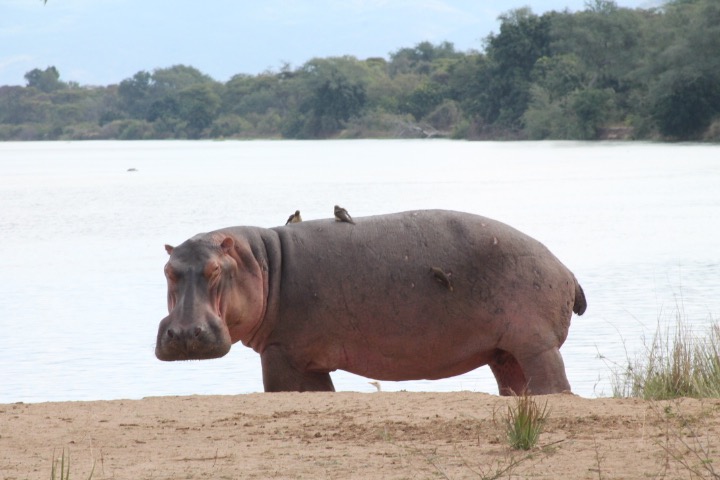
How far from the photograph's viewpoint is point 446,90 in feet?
292

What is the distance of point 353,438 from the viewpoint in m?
5.04

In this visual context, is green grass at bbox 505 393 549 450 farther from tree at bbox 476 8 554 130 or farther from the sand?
tree at bbox 476 8 554 130

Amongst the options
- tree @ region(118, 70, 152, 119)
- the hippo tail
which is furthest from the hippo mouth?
tree @ region(118, 70, 152, 119)

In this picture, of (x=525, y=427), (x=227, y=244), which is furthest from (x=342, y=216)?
(x=525, y=427)

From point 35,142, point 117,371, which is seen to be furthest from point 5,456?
point 35,142

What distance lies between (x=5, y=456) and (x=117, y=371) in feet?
19.6

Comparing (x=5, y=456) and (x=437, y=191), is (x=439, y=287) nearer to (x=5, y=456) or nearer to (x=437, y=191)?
(x=5, y=456)

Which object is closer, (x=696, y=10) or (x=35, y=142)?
(x=696, y=10)

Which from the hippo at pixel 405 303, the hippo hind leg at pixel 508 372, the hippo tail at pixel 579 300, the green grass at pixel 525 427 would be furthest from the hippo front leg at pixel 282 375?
the green grass at pixel 525 427

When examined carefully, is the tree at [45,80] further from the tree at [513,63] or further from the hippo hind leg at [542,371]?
the hippo hind leg at [542,371]

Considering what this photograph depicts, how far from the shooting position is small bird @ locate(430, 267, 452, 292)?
6348mm

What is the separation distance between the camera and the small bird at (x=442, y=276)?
6.35 m

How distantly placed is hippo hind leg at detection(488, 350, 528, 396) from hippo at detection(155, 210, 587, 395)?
102 mm

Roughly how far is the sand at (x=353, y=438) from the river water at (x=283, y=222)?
337 centimetres
